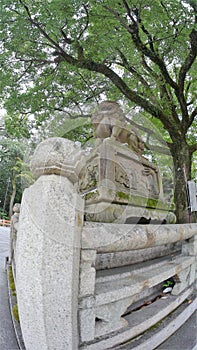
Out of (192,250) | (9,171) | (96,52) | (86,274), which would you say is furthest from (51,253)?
(9,171)

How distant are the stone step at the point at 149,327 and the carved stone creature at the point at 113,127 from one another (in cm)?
277

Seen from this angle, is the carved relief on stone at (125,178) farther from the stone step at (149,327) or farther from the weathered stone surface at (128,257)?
the stone step at (149,327)

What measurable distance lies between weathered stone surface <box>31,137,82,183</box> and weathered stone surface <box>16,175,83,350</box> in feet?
0.14

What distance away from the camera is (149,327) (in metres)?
1.64

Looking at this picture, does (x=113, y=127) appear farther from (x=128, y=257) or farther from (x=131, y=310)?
(x=131, y=310)

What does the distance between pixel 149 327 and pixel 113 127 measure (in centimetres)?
320

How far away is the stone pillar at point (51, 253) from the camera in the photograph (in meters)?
1.13

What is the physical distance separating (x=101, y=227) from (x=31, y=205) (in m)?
0.42

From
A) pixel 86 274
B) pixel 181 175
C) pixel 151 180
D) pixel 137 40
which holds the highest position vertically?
pixel 137 40

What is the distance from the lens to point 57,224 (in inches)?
45.6

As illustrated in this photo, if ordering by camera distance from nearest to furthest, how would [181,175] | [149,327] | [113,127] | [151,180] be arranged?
1. [149,327]
2. [113,127]
3. [151,180]
4. [181,175]

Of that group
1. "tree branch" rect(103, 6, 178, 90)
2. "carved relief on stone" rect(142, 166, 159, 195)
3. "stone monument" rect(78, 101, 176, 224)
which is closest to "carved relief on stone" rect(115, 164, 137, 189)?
"stone monument" rect(78, 101, 176, 224)

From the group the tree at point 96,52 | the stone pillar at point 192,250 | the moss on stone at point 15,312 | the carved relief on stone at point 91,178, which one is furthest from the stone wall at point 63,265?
the tree at point 96,52

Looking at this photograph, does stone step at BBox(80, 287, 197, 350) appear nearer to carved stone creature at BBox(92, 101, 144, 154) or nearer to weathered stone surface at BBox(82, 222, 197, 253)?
weathered stone surface at BBox(82, 222, 197, 253)
